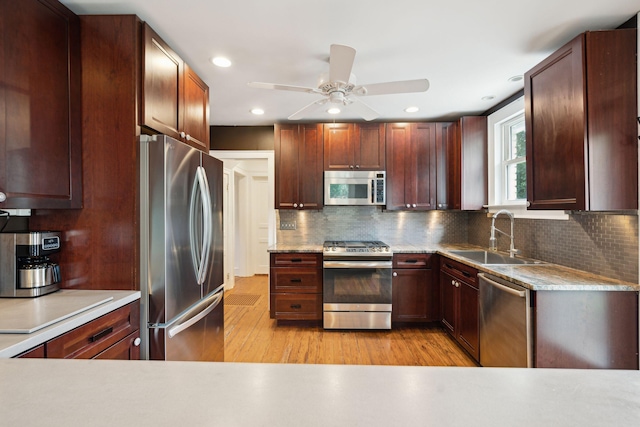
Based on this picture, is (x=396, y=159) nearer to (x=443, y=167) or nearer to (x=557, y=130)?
(x=443, y=167)

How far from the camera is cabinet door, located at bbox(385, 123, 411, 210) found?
Answer: 139 inches

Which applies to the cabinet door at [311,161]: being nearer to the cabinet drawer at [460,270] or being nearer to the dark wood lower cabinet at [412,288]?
the dark wood lower cabinet at [412,288]

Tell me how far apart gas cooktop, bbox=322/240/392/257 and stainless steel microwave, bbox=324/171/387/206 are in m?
0.51

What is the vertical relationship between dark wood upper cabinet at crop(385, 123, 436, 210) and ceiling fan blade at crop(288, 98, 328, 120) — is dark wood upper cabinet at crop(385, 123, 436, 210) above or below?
below

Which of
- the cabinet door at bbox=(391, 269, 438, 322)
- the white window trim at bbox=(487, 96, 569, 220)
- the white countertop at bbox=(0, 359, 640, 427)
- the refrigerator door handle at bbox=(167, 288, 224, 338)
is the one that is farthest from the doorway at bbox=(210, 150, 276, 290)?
the white countertop at bbox=(0, 359, 640, 427)

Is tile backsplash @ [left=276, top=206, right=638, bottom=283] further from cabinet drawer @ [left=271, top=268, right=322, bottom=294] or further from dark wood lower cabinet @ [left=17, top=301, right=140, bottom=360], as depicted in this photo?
dark wood lower cabinet @ [left=17, top=301, right=140, bottom=360]

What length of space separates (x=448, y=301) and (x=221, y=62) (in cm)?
301

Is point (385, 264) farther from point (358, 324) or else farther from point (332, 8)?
point (332, 8)

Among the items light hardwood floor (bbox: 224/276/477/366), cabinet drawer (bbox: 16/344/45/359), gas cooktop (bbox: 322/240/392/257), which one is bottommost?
light hardwood floor (bbox: 224/276/477/366)

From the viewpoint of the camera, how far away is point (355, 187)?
3.50m

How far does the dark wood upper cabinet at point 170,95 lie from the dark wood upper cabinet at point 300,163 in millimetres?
1249

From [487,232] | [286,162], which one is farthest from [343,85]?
[487,232]

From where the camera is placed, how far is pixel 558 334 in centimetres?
Answer: 176

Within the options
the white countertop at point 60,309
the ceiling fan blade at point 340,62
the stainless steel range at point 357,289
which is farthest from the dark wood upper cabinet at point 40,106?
the stainless steel range at point 357,289
